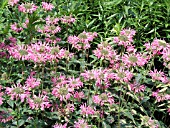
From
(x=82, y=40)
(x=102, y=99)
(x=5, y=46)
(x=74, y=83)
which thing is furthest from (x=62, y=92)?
(x=5, y=46)

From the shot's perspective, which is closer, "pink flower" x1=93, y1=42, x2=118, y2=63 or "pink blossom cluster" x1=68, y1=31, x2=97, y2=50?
"pink flower" x1=93, y1=42, x2=118, y2=63

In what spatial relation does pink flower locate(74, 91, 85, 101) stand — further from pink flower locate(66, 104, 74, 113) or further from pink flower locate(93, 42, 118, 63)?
pink flower locate(93, 42, 118, 63)

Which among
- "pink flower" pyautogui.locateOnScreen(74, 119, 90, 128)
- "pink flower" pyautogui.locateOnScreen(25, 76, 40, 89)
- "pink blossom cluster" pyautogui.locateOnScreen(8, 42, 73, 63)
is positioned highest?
"pink blossom cluster" pyautogui.locateOnScreen(8, 42, 73, 63)

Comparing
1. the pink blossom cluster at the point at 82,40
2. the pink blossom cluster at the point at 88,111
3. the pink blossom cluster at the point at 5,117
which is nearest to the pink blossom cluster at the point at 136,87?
the pink blossom cluster at the point at 88,111

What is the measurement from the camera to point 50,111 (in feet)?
8.82

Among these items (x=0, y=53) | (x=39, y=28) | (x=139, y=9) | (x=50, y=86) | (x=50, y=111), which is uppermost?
(x=139, y=9)

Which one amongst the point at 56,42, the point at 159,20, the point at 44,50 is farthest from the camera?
the point at 159,20

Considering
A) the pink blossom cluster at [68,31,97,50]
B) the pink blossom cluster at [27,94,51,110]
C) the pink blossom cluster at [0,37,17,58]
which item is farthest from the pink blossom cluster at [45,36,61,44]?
the pink blossom cluster at [27,94,51,110]

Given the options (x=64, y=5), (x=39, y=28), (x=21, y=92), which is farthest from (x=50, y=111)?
(x=64, y=5)

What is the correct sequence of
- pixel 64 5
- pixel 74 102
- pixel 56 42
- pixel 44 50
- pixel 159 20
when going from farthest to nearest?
pixel 64 5 < pixel 159 20 < pixel 56 42 < pixel 74 102 < pixel 44 50

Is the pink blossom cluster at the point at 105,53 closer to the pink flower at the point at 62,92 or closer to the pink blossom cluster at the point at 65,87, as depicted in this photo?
the pink blossom cluster at the point at 65,87

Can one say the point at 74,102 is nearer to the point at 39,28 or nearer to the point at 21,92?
the point at 21,92

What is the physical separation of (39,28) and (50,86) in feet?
1.89

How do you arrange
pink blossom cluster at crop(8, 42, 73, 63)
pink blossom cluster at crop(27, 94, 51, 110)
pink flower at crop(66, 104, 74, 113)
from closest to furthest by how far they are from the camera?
pink blossom cluster at crop(27, 94, 51, 110) < pink blossom cluster at crop(8, 42, 73, 63) < pink flower at crop(66, 104, 74, 113)
